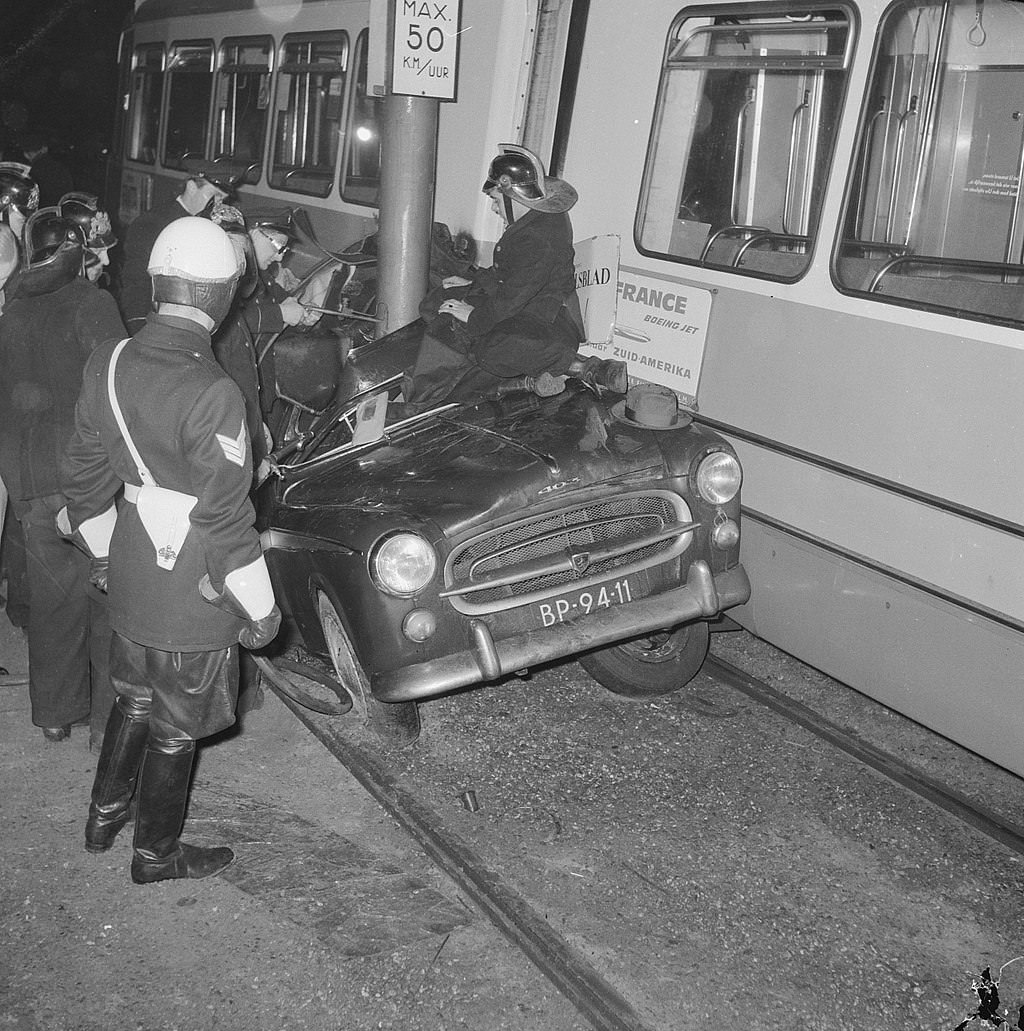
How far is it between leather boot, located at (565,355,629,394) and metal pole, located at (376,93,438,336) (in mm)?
2122

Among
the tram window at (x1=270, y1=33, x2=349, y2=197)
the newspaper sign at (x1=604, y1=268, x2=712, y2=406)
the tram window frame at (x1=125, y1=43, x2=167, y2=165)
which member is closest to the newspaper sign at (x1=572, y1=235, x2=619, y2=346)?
the newspaper sign at (x1=604, y1=268, x2=712, y2=406)

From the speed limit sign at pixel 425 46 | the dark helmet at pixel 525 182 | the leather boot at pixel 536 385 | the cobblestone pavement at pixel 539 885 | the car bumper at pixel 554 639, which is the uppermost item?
the speed limit sign at pixel 425 46

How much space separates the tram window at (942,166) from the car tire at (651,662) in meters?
1.64

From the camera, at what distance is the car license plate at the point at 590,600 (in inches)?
175

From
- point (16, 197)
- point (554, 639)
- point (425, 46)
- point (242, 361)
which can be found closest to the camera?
point (554, 639)

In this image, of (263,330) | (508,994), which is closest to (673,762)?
(508,994)

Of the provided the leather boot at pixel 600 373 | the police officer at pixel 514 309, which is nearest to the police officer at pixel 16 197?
the police officer at pixel 514 309

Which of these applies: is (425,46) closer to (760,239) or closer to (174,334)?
(760,239)

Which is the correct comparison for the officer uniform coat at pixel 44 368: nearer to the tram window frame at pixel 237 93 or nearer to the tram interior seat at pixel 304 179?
the tram interior seat at pixel 304 179

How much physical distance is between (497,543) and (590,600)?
1.34 ft

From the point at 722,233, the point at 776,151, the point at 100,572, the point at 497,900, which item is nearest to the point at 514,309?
the point at 722,233

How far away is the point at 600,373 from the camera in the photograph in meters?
5.10

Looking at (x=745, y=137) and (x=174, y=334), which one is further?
(x=745, y=137)

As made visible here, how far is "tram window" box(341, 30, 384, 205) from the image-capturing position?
853cm
